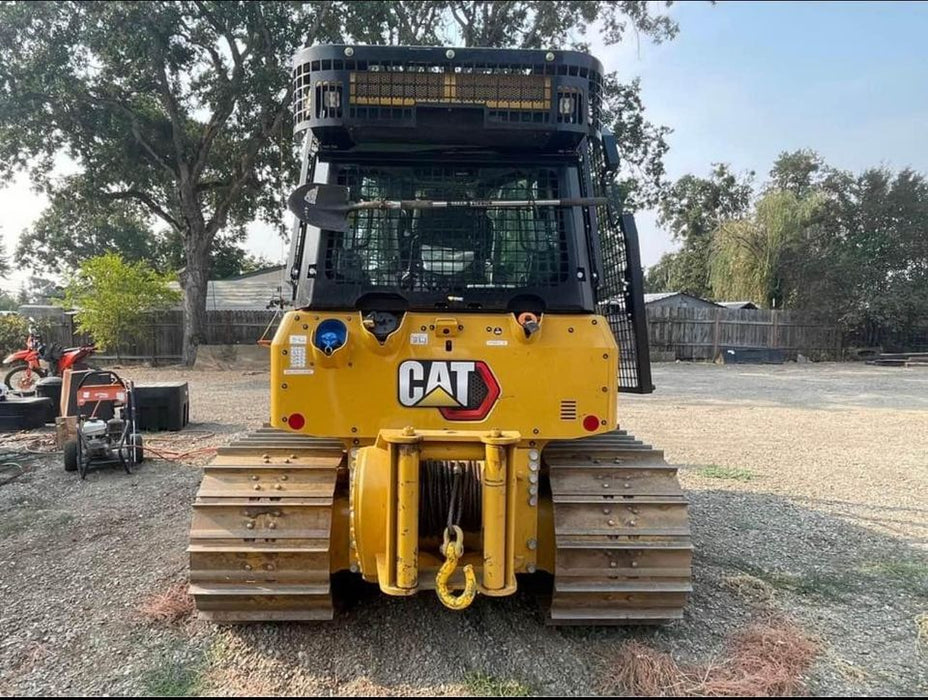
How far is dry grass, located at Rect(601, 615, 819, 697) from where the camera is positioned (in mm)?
2980

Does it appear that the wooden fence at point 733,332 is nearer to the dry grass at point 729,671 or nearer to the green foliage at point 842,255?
the green foliage at point 842,255

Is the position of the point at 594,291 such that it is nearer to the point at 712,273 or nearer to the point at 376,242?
the point at 376,242

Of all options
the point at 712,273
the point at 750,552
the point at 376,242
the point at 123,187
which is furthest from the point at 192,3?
the point at 712,273

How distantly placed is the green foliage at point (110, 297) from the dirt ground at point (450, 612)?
12974mm

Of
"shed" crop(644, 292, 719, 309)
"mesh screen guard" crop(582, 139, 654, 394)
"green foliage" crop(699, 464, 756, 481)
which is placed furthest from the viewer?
"shed" crop(644, 292, 719, 309)

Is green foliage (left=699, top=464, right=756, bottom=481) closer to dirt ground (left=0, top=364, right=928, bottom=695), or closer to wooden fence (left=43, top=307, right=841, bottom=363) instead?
dirt ground (left=0, top=364, right=928, bottom=695)

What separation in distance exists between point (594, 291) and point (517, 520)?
1355 millimetres

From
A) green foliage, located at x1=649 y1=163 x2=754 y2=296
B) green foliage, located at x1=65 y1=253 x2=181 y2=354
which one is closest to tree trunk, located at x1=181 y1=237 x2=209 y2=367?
green foliage, located at x1=65 y1=253 x2=181 y2=354

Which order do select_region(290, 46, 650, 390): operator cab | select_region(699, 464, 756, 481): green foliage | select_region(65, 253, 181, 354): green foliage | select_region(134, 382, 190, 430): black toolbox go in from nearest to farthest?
select_region(290, 46, 650, 390): operator cab → select_region(699, 464, 756, 481): green foliage → select_region(134, 382, 190, 430): black toolbox → select_region(65, 253, 181, 354): green foliage

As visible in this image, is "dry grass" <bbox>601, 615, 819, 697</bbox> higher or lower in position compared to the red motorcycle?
lower

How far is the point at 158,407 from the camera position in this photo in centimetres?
934

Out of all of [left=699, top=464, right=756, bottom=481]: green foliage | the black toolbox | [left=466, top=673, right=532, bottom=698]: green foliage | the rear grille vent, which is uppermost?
the rear grille vent

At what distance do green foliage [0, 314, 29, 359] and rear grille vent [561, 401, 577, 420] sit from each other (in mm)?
22655

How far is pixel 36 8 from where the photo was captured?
55.4 ft
